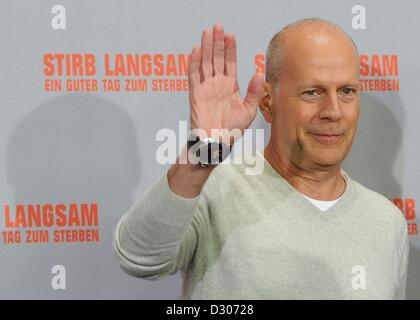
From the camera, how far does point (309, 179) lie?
53.2 inches

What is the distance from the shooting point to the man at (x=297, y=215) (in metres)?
1.22

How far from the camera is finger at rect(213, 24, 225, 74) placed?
1.04m

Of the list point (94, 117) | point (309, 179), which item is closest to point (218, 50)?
point (309, 179)

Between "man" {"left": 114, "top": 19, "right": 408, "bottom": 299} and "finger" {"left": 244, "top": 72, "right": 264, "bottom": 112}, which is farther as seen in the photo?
"man" {"left": 114, "top": 19, "right": 408, "bottom": 299}

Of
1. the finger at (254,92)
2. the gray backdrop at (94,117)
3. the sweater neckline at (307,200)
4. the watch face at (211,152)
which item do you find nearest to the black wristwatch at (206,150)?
the watch face at (211,152)

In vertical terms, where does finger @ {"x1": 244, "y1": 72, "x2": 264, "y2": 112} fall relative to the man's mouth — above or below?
above

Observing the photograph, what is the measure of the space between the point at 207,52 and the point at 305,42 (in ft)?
1.09

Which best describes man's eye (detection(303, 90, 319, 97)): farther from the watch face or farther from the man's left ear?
the watch face

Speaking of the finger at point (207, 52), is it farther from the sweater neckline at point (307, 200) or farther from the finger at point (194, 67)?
the sweater neckline at point (307, 200)

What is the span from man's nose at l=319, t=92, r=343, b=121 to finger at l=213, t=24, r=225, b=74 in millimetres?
302

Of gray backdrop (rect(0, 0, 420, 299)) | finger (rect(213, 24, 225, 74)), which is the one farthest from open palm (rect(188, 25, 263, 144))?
gray backdrop (rect(0, 0, 420, 299))

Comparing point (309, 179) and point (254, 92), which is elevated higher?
point (254, 92)

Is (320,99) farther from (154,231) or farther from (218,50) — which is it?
(154,231)

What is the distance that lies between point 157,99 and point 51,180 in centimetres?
33
